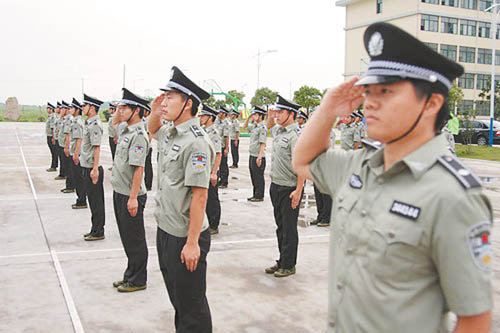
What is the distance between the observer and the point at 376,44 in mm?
1726

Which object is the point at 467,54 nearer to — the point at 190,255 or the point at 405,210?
the point at 190,255

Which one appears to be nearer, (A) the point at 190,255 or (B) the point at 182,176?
(A) the point at 190,255

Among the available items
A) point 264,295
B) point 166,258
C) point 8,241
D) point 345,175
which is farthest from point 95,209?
point 345,175

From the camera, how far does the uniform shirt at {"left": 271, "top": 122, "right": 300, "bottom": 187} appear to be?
5816 millimetres

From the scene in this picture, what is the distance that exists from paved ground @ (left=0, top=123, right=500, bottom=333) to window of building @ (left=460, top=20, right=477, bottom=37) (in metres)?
50.2

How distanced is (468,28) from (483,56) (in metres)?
3.75

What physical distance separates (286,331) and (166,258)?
53.2 inches

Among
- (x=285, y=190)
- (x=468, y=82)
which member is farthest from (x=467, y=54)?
(x=285, y=190)

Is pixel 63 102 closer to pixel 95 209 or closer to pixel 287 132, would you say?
pixel 95 209

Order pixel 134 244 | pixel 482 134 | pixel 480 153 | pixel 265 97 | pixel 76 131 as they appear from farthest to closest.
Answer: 1. pixel 265 97
2. pixel 482 134
3. pixel 480 153
4. pixel 76 131
5. pixel 134 244

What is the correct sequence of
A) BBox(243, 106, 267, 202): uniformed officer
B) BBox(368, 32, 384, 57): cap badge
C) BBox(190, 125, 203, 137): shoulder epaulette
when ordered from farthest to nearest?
1. BBox(243, 106, 267, 202): uniformed officer
2. BBox(190, 125, 203, 137): shoulder epaulette
3. BBox(368, 32, 384, 57): cap badge

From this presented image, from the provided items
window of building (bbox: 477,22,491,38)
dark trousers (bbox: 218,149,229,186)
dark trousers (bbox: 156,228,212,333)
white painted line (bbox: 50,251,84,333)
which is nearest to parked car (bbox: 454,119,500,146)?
dark trousers (bbox: 218,149,229,186)

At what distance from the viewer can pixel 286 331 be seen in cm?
412

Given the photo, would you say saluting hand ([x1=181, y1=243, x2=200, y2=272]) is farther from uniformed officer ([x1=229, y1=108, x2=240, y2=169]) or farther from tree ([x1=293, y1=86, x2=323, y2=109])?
tree ([x1=293, y1=86, x2=323, y2=109])
